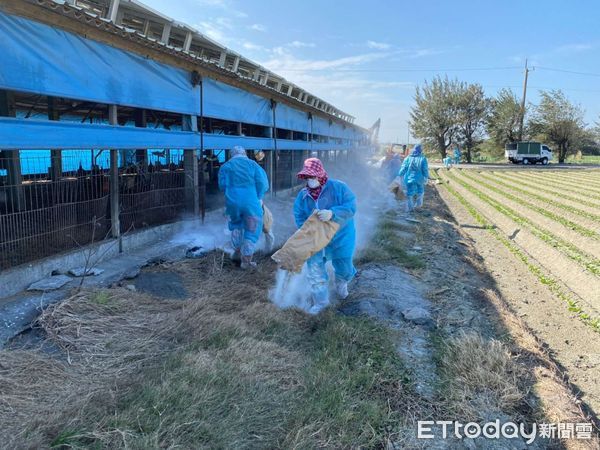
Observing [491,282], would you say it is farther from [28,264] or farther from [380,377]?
[28,264]

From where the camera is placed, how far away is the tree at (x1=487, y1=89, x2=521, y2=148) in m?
42.8

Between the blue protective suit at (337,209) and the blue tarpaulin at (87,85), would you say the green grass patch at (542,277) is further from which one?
the blue tarpaulin at (87,85)

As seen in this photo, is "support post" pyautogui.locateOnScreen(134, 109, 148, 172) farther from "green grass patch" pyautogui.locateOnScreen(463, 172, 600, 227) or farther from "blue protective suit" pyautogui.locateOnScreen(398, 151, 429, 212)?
"green grass patch" pyautogui.locateOnScreen(463, 172, 600, 227)

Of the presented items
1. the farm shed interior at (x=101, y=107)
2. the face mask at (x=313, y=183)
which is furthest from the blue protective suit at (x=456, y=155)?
the face mask at (x=313, y=183)

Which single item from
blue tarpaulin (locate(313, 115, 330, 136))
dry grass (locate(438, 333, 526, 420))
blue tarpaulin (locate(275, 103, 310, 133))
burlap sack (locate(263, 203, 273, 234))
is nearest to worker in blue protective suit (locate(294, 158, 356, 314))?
dry grass (locate(438, 333, 526, 420))

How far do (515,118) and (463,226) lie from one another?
122 ft

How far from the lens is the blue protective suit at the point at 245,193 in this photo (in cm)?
594

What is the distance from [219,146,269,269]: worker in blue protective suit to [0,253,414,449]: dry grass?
5.38 ft

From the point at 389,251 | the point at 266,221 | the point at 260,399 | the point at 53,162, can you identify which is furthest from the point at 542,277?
the point at 53,162

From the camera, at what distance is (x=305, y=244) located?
13.9ft

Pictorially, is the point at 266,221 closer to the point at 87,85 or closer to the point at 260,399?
the point at 87,85

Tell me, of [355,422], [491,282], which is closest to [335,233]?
[355,422]

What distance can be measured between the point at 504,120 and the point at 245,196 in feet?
146

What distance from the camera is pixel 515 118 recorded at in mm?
43000
